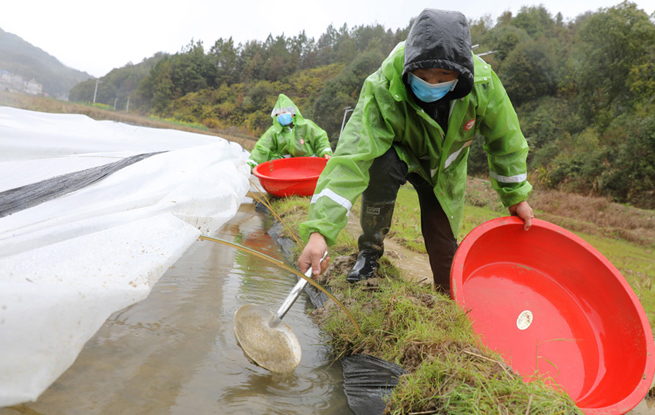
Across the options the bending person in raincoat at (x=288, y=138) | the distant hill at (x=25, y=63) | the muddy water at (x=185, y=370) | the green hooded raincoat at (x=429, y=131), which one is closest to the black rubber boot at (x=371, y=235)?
the green hooded raincoat at (x=429, y=131)

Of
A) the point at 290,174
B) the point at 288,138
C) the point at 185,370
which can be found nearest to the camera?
the point at 185,370

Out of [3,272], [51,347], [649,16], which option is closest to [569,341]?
[51,347]

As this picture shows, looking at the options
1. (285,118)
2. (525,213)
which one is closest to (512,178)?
(525,213)

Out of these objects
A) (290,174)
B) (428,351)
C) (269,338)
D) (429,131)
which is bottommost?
(269,338)

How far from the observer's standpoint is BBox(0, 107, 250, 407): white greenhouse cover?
1025mm

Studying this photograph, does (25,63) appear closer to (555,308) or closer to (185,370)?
(185,370)

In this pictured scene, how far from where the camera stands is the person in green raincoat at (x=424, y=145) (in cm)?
184

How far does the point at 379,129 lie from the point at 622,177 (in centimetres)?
2026

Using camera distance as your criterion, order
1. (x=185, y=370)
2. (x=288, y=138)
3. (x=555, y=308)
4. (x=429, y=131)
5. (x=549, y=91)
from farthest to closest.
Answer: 1. (x=549, y=91)
2. (x=288, y=138)
3. (x=555, y=308)
4. (x=429, y=131)
5. (x=185, y=370)

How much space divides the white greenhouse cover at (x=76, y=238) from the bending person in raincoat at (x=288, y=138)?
3.76 meters

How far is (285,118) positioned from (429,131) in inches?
208

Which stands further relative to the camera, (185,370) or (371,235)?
(371,235)

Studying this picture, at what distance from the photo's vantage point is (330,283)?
2.86m

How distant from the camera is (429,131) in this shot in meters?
2.24
